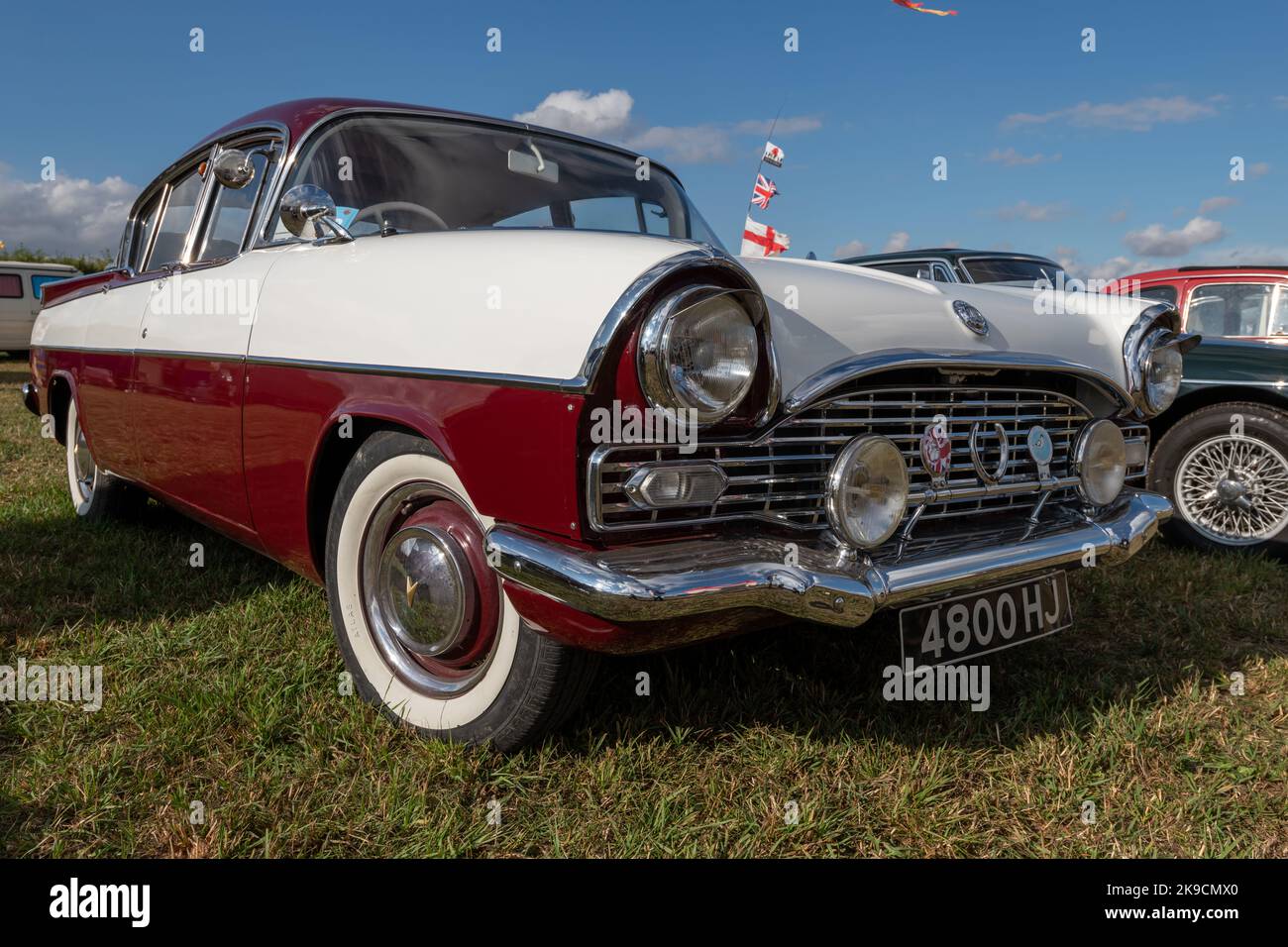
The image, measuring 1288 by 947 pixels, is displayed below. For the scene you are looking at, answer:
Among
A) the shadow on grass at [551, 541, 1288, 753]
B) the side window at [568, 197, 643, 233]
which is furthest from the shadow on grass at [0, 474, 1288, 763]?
the side window at [568, 197, 643, 233]

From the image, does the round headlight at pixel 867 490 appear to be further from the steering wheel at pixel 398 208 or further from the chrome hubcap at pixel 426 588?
the steering wheel at pixel 398 208

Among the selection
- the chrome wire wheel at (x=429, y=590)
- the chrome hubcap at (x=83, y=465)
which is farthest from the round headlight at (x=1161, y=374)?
the chrome hubcap at (x=83, y=465)

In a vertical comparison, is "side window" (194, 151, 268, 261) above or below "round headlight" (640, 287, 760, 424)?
above

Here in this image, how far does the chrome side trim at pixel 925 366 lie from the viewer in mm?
1714

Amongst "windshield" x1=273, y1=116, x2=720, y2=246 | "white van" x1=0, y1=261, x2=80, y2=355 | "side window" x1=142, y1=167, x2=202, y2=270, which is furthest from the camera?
"white van" x1=0, y1=261, x2=80, y2=355

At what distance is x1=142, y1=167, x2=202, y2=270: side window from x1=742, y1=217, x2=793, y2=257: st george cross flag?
2.70m

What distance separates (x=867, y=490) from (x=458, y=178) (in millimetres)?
1448

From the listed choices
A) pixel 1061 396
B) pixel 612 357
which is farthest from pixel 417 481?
pixel 1061 396

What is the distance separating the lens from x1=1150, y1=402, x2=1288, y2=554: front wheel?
3.80 meters

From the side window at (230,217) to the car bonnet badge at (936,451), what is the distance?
1860 mm

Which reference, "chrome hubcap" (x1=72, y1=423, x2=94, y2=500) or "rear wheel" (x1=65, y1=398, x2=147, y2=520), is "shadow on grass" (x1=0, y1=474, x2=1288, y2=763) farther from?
"chrome hubcap" (x1=72, y1=423, x2=94, y2=500)

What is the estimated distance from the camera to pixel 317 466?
6.89ft

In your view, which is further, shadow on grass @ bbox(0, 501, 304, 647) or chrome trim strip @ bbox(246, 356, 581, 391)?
shadow on grass @ bbox(0, 501, 304, 647)
